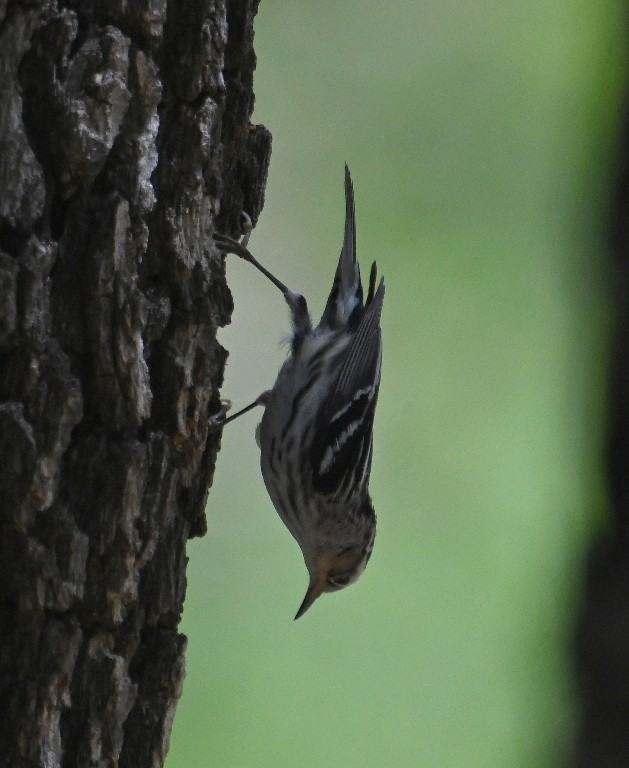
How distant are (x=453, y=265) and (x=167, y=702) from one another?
14.5 ft

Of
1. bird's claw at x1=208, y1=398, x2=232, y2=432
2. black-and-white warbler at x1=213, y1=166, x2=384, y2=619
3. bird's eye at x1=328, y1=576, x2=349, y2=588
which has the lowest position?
bird's eye at x1=328, y1=576, x2=349, y2=588

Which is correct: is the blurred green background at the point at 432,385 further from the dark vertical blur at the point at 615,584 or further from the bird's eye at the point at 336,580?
the dark vertical blur at the point at 615,584

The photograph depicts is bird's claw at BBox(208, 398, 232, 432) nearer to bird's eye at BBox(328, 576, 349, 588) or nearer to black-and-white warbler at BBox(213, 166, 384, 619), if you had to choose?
black-and-white warbler at BBox(213, 166, 384, 619)

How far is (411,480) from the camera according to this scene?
6.48 metres

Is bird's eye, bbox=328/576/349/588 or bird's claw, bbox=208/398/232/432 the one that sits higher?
bird's claw, bbox=208/398/232/432

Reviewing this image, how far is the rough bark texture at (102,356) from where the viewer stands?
92.7 inches

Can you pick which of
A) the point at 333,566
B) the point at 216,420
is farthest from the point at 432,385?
the point at 216,420

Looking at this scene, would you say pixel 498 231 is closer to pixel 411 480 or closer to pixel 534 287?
pixel 534 287

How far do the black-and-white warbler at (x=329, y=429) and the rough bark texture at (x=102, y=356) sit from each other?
151 centimetres

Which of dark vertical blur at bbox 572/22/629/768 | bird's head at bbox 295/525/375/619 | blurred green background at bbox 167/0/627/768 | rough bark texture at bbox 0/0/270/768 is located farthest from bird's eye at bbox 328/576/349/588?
rough bark texture at bbox 0/0/270/768

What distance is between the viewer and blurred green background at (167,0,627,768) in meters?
5.89

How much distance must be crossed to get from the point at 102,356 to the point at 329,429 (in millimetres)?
1933

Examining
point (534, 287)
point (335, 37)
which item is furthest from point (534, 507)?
point (335, 37)

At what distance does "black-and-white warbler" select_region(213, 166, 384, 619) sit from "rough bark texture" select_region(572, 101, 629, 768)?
1.02 meters
